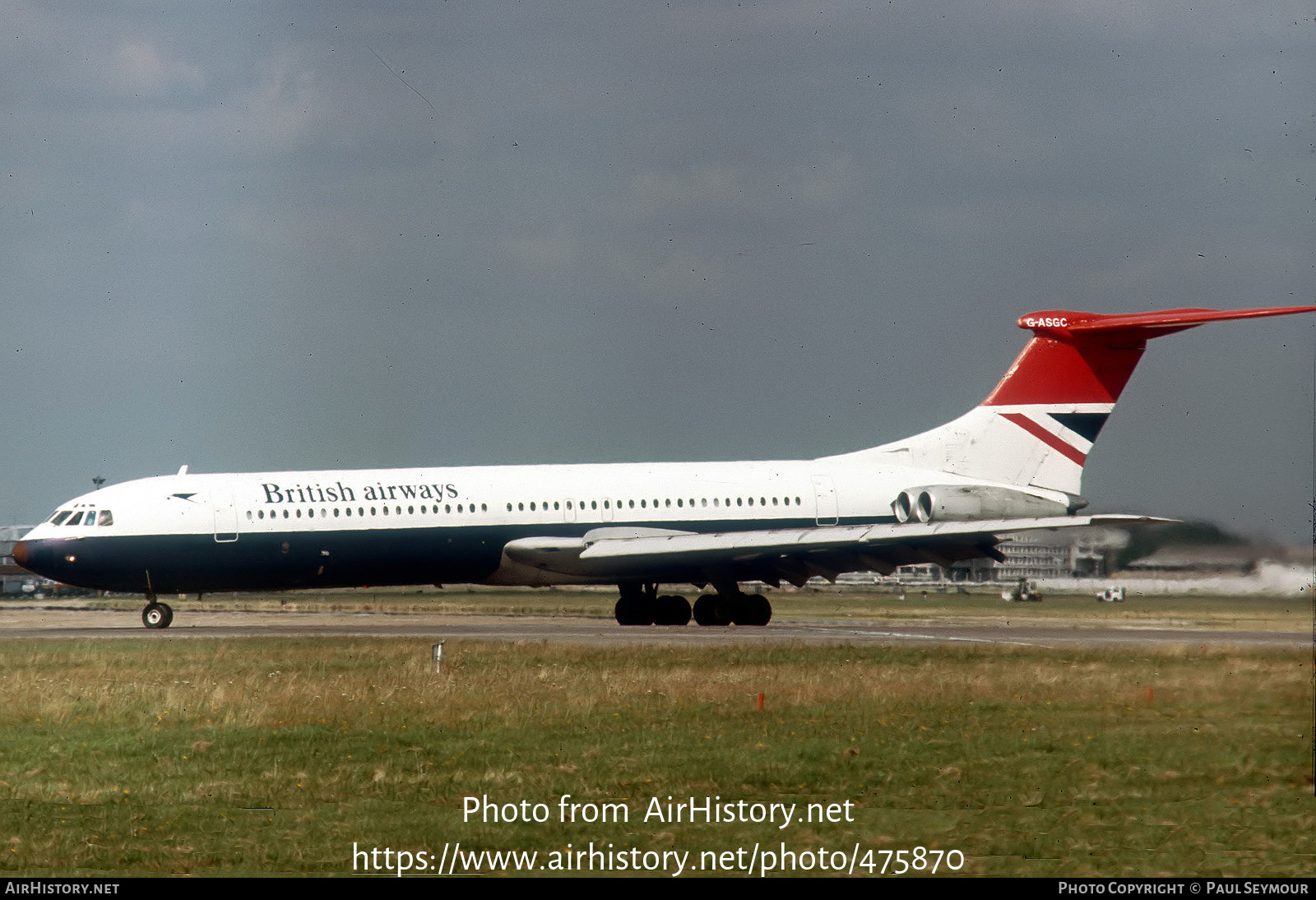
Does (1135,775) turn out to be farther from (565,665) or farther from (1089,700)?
(565,665)

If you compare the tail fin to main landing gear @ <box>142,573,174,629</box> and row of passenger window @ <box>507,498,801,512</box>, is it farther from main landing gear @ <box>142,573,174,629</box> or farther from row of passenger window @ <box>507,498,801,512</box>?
main landing gear @ <box>142,573,174,629</box>

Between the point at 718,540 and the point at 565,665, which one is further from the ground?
the point at 718,540

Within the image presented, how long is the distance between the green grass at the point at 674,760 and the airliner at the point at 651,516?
12.5 metres

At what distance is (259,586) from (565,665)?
596 inches

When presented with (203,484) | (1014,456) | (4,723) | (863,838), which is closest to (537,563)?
(203,484)

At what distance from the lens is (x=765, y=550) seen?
37.3 meters

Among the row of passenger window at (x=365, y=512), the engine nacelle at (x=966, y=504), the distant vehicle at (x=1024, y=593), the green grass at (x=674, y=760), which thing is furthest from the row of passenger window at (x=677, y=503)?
the green grass at (x=674, y=760)

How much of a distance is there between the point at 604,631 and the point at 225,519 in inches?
362

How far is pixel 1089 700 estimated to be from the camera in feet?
59.0

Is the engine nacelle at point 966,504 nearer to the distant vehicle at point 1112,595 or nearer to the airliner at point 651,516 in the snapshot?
the airliner at point 651,516

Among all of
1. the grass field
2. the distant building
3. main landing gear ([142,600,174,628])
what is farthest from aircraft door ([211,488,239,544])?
the distant building

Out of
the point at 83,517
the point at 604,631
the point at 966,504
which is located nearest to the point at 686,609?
the point at 604,631

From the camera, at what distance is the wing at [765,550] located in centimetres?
3656

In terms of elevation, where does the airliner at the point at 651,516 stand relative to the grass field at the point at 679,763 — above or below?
above
